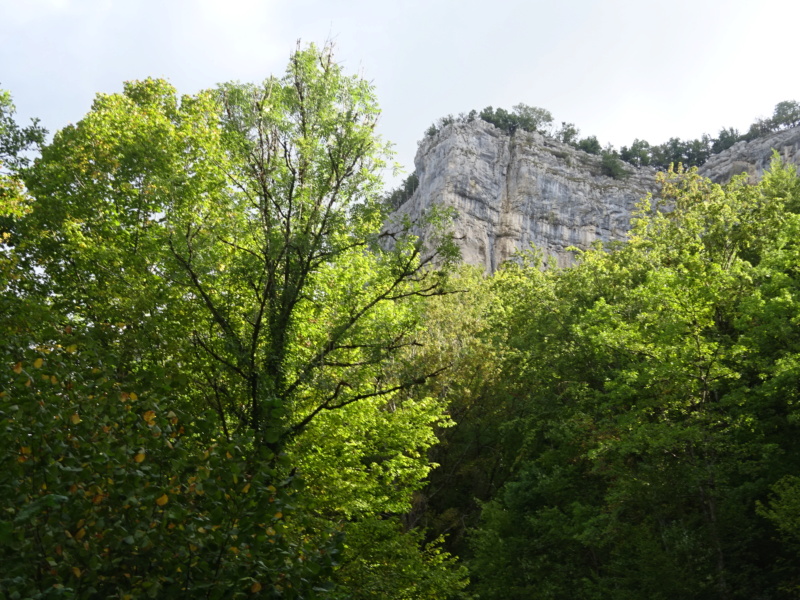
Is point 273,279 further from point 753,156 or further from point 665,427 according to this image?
point 753,156

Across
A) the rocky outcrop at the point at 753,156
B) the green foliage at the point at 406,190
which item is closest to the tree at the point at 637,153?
A: the rocky outcrop at the point at 753,156

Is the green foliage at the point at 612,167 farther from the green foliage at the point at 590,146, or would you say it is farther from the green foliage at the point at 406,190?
the green foliage at the point at 406,190

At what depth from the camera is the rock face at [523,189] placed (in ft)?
237

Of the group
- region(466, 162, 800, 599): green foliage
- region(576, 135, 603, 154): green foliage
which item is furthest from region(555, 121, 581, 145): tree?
region(466, 162, 800, 599): green foliage

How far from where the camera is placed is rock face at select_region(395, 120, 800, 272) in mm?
72250

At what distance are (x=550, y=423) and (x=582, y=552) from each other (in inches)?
152

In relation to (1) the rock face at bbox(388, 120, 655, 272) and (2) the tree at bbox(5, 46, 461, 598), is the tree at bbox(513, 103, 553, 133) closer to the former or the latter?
(1) the rock face at bbox(388, 120, 655, 272)

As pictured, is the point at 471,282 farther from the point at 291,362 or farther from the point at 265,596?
the point at 265,596

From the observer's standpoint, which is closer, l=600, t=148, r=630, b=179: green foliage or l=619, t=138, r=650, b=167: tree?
l=600, t=148, r=630, b=179: green foliage

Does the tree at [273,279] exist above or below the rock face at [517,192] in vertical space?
below

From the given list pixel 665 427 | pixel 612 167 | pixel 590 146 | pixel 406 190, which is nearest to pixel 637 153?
pixel 590 146

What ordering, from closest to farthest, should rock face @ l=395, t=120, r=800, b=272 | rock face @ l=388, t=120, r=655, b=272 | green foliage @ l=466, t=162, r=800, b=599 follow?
green foliage @ l=466, t=162, r=800, b=599
rock face @ l=395, t=120, r=800, b=272
rock face @ l=388, t=120, r=655, b=272

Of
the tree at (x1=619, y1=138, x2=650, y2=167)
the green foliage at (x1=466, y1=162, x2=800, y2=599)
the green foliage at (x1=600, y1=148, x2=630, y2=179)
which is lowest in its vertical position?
the green foliage at (x1=466, y1=162, x2=800, y2=599)

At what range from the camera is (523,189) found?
76.0m
